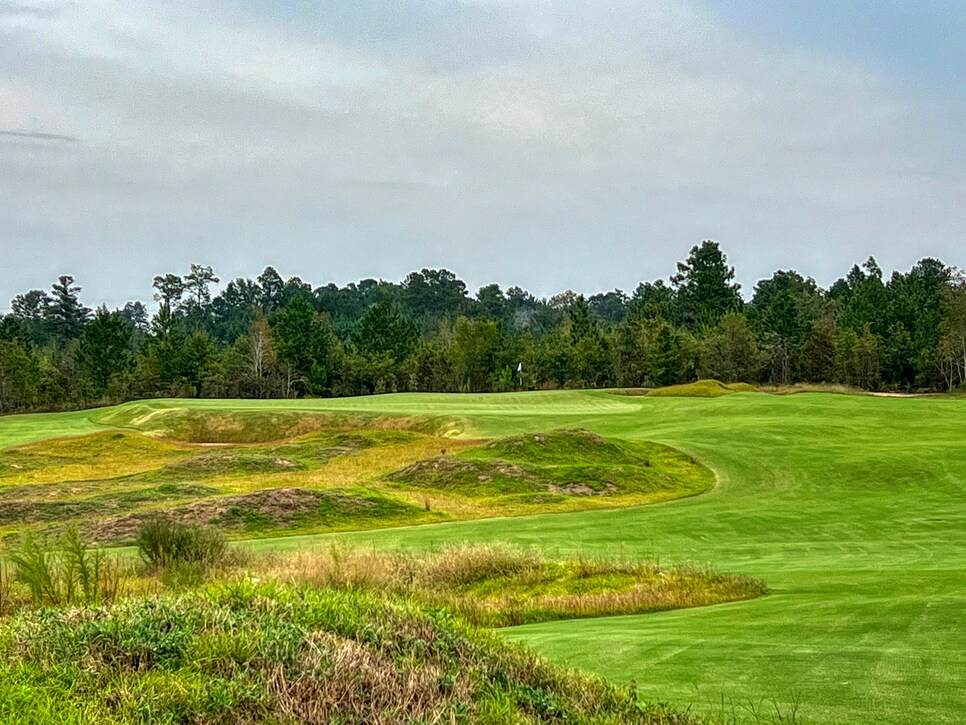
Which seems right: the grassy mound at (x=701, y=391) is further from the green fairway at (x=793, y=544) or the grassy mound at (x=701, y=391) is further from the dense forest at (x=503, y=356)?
the dense forest at (x=503, y=356)

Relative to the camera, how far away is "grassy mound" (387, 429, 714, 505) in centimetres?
3444

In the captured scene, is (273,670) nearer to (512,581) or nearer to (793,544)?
(512,581)

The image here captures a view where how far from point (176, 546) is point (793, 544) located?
12.5 meters

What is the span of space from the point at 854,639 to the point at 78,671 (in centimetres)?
601

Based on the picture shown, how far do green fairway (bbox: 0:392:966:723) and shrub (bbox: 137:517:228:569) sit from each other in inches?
182

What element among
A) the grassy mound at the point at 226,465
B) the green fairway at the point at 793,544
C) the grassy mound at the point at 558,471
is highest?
the green fairway at the point at 793,544

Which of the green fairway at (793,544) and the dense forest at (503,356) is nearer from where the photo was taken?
the green fairway at (793,544)

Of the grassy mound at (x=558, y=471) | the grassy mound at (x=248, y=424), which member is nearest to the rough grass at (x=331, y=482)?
the grassy mound at (x=558, y=471)

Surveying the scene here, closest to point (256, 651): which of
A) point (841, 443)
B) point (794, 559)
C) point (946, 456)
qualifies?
point (794, 559)

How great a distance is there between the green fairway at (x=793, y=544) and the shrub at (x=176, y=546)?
15.1 ft

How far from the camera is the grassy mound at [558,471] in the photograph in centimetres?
3444

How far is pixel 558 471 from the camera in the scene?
37000 mm

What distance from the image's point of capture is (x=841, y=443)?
4003 centimetres

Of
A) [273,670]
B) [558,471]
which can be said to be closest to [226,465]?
[558,471]
